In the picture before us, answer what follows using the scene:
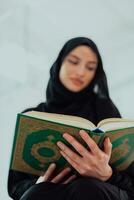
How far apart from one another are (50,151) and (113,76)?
0.99 metres

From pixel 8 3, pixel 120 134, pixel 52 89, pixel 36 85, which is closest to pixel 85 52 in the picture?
pixel 52 89

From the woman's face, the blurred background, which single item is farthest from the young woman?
the blurred background

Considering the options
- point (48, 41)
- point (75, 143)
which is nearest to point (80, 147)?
point (75, 143)

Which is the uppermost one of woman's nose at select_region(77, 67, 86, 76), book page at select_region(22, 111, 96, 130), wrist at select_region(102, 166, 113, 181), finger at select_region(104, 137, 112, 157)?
woman's nose at select_region(77, 67, 86, 76)

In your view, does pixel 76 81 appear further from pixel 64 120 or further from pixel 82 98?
pixel 64 120

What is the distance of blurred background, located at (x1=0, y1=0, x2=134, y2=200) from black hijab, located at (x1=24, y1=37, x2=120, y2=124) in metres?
0.60

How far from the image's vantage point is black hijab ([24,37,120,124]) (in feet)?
4.03

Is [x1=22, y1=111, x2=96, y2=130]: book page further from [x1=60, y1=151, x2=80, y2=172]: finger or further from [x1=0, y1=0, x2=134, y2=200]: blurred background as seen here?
[x1=0, y1=0, x2=134, y2=200]: blurred background

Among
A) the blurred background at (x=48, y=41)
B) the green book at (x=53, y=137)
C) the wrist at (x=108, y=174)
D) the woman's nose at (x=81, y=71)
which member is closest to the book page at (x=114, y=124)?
the green book at (x=53, y=137)

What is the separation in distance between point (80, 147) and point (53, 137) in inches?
2.8

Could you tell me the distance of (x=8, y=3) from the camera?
191 cm

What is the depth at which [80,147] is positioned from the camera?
36.4 inches

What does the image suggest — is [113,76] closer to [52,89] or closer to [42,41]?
[42,41]

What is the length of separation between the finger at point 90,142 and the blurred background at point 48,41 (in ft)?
3.17
